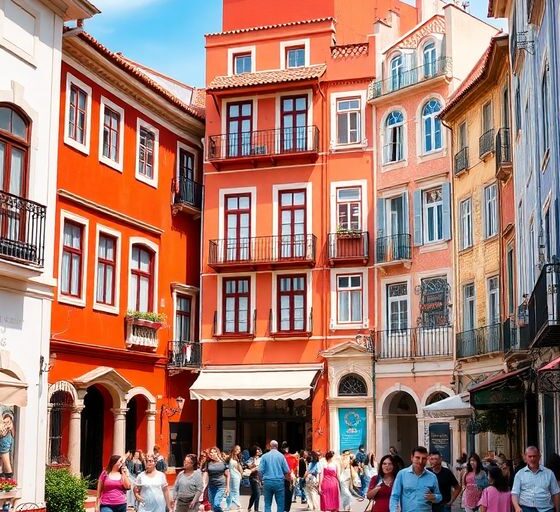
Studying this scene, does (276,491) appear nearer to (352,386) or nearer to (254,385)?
(254,385)

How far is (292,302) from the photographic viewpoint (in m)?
35.1

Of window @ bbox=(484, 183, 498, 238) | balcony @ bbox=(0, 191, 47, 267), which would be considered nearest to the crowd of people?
balcony @ bbox=(0, 191, 47, 267)

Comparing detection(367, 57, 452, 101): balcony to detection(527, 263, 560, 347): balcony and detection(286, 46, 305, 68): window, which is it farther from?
detection(527, 263, 560, 347): balcony

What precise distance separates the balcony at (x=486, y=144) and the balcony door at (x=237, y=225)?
883 cm

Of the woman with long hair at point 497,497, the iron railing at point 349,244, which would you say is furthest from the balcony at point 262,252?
the woman with long hair at point 497,497

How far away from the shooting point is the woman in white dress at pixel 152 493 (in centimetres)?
1501

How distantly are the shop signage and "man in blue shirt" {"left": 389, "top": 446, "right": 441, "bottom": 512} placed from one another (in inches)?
831

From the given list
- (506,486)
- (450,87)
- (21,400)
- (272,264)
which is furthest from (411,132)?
(506,486)

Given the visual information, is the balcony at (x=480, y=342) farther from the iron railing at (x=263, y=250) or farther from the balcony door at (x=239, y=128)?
the balcony door at (x=239, y=128)

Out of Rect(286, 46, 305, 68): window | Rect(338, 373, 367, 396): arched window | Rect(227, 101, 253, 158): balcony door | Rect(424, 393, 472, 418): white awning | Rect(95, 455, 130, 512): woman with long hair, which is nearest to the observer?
Rect(95, 455, 130, 512): woman with long hair

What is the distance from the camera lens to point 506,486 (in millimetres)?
13422

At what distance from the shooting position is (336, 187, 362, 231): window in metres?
34.9

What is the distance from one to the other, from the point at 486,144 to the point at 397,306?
21.7ft

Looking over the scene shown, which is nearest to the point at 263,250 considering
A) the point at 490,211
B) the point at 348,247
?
the point at 348,247
